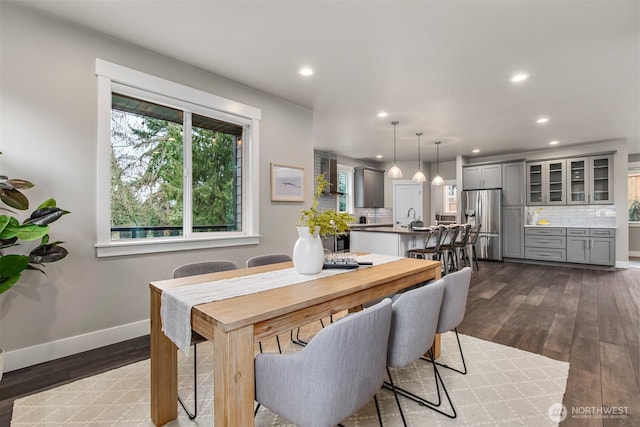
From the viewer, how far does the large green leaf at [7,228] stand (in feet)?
6.16

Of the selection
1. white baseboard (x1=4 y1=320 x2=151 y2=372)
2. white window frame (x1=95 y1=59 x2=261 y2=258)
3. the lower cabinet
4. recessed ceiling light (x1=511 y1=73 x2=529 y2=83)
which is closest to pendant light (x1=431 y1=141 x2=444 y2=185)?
recessed ceiling light (x1=511 y1=73 x2=529 y2=83)

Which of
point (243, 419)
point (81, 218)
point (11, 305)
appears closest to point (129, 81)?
point (81, 218)

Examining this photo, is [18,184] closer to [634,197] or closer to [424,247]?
[424,247]

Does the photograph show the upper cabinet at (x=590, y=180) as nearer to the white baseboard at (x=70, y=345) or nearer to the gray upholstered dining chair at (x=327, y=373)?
the gray upholstered dining chair at (x=327, y=373)

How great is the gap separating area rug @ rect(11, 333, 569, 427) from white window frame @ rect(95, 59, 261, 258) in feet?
3.43

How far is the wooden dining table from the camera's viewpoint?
1.16 metres

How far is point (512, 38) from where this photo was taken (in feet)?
8.68

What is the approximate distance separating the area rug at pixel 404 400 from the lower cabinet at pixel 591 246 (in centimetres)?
526

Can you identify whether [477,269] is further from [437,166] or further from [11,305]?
[11,305]

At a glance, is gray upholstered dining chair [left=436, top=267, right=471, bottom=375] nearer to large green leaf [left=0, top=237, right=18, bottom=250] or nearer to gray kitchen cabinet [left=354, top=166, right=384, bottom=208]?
large green leaf [left=0, top=237, right=18, bottom=250]

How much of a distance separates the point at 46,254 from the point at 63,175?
26.2 inches

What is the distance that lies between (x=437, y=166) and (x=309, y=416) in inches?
321

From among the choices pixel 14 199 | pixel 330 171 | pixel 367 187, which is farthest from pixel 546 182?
pixel 14 199

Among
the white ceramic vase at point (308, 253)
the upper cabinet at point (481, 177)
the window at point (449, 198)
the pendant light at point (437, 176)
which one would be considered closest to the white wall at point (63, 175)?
the white ceramic vase at point (308, 253)
